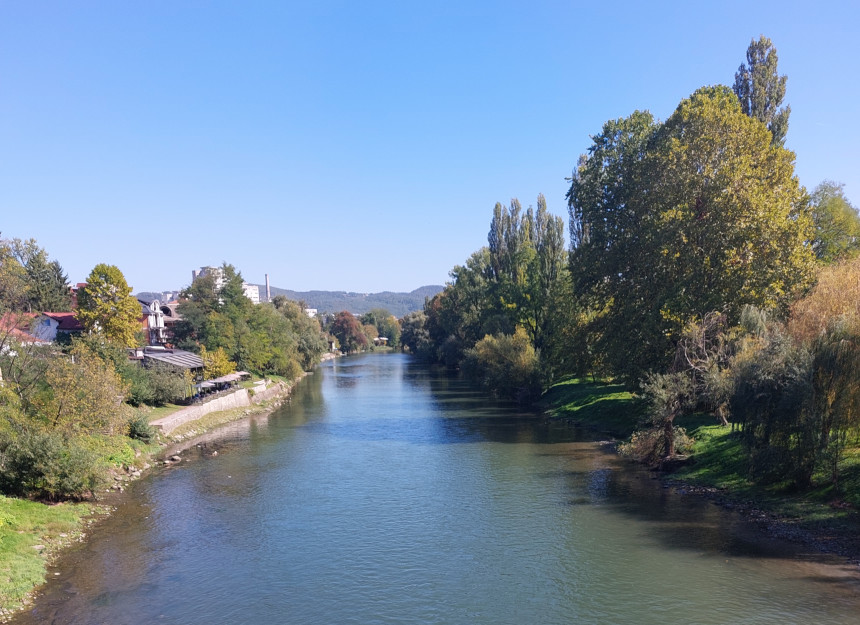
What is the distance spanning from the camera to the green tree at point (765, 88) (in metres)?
37.9

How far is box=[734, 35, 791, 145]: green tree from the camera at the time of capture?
37.9 m

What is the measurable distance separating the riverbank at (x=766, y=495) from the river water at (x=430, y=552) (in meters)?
0.98

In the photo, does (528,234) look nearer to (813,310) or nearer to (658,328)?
(658,328)

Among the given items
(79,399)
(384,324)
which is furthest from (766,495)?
(384,324)

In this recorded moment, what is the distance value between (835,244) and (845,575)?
29733 mm

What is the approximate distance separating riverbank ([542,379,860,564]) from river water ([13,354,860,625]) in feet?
3.21

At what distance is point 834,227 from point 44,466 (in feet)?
156

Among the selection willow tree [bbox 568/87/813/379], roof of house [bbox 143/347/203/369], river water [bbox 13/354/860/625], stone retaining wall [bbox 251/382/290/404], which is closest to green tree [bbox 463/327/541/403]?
willow tree [bbox 568/87/813/379]

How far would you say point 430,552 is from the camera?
19734 mm

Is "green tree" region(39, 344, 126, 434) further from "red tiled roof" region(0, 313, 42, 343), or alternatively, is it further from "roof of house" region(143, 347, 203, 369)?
"roof of house" region(143, 347, 203, 369)

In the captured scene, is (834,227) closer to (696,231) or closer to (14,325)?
(696,231)

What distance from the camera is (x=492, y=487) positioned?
26875 millimetres

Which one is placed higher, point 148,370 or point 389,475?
point 148,370

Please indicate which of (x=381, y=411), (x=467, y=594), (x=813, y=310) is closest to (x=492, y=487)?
(x=467, y=594)
